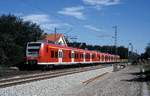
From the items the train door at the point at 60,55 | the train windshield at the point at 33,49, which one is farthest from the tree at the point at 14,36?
the train windshield at the point at 33,49

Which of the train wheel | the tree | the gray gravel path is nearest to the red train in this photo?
the train wheel

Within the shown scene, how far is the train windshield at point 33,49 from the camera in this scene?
42.3 m

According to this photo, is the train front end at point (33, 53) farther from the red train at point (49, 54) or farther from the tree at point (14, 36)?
the tree at point (14, 36)

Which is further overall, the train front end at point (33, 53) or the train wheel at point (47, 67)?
the train wheel at point (47, 67)

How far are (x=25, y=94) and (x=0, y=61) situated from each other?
111 ft

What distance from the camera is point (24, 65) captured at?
44906mm

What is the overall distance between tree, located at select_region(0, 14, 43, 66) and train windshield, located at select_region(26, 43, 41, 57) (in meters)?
7.93

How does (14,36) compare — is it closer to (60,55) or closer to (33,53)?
(60,55)

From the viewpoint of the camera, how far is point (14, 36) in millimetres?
63125

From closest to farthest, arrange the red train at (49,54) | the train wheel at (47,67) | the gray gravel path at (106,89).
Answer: the gray gravel path at (106,89)
the red train at (49,54)
the train wheel at (47,67)

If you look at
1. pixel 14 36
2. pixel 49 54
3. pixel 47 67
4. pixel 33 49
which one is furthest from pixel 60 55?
pixel 14 36

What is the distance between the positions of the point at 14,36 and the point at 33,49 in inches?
826

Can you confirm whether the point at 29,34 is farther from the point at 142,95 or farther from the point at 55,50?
the point at 142,95

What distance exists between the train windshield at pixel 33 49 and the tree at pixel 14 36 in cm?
793
